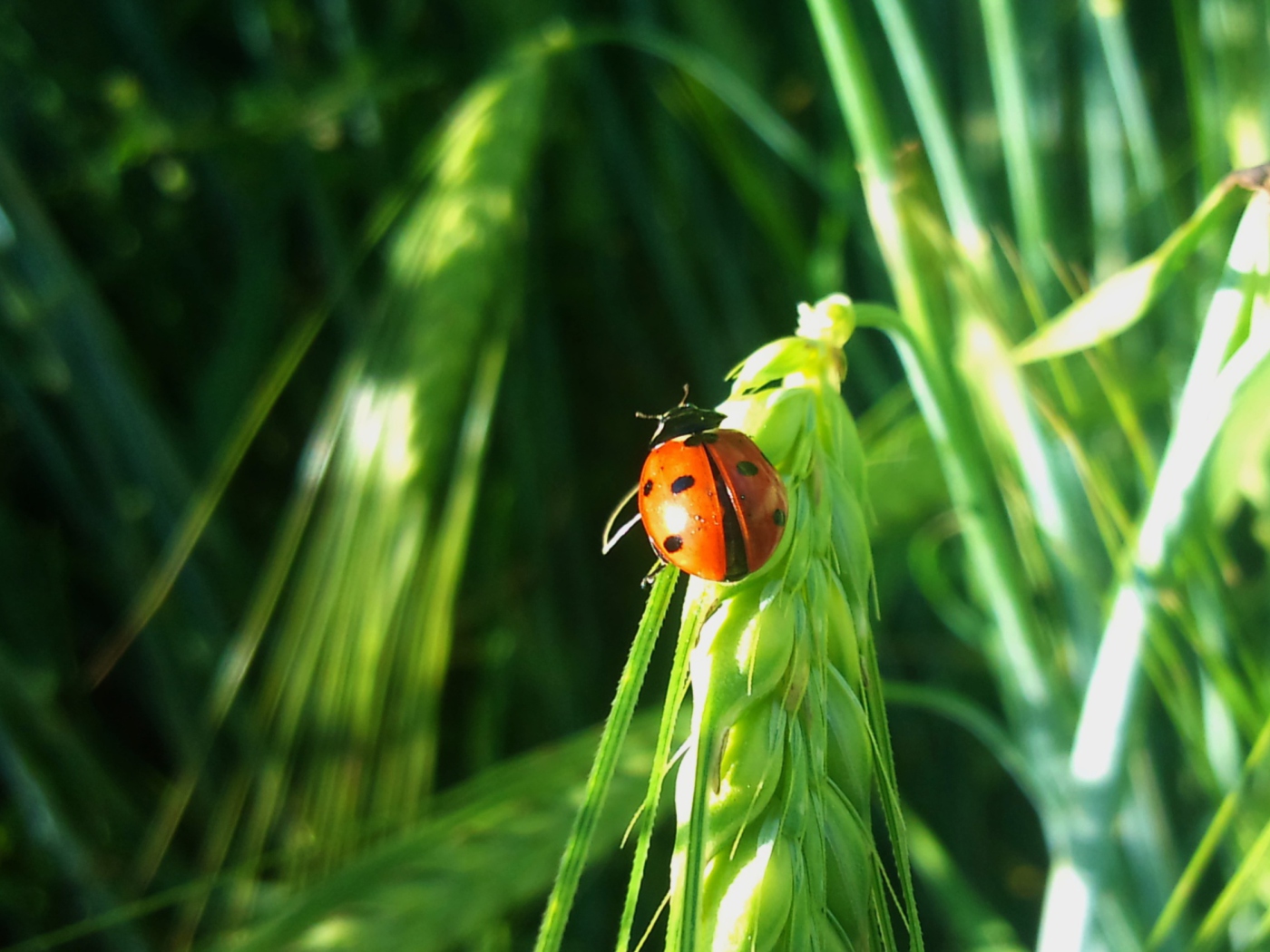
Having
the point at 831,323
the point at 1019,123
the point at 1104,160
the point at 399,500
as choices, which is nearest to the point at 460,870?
the point at 399,500

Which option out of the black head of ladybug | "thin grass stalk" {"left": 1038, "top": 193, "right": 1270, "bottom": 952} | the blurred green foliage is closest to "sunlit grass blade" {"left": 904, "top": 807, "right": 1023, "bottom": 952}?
the blurred green foliage

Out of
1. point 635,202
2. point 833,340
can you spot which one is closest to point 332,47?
point 635,202

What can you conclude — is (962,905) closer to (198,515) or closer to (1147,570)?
(1147,570)

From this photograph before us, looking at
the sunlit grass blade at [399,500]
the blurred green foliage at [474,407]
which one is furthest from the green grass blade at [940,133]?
the sunlit grass blade at [399,500]

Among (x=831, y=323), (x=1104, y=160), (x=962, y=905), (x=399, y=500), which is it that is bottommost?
(x=962, y=905)

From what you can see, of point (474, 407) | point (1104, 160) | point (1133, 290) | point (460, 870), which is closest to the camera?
point (1133, 290)

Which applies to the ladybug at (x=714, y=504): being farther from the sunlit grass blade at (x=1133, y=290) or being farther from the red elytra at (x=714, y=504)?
the sunlit grass blade at (x=1133, y=290)

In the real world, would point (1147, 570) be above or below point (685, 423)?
below

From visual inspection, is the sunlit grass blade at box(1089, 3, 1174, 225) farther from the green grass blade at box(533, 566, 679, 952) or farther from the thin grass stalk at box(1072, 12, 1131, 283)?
the green grass blade at box(533, 566, 679, 952)
